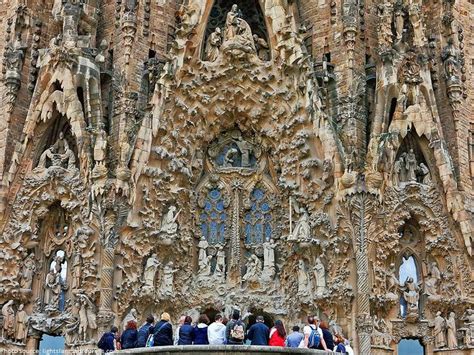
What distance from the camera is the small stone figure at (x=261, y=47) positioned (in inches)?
663

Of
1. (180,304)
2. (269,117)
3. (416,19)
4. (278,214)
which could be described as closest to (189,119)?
(269,117)

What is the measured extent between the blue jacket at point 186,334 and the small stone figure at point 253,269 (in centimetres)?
586

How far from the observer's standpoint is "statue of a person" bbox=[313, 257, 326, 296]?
14609mm

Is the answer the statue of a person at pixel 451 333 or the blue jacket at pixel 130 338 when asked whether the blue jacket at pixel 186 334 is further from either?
the statue of a person at pixel 451 333

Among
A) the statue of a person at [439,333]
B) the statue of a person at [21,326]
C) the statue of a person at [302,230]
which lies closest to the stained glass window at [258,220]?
the statue of a person at [302,230]

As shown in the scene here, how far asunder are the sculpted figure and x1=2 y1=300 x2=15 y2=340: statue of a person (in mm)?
426

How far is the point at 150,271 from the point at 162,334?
16.6 feet

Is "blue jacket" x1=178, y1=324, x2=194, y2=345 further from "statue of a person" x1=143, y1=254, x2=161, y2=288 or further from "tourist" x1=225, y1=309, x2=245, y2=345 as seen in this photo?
"statue of a person" x1=143, y1=254, x2=161, y2=288

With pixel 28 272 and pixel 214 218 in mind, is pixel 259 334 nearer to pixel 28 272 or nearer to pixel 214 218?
pixel 214 218

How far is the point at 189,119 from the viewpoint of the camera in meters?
15.9

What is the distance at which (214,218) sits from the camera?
16.3 meters

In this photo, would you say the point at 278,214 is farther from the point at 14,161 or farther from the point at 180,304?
the point at 14,161

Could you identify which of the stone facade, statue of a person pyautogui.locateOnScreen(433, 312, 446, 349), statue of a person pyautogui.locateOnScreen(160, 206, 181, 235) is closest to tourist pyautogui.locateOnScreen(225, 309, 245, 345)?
the stone facade

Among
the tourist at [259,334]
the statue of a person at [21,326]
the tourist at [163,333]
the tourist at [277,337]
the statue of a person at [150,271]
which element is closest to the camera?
the tourist at [259,334]
